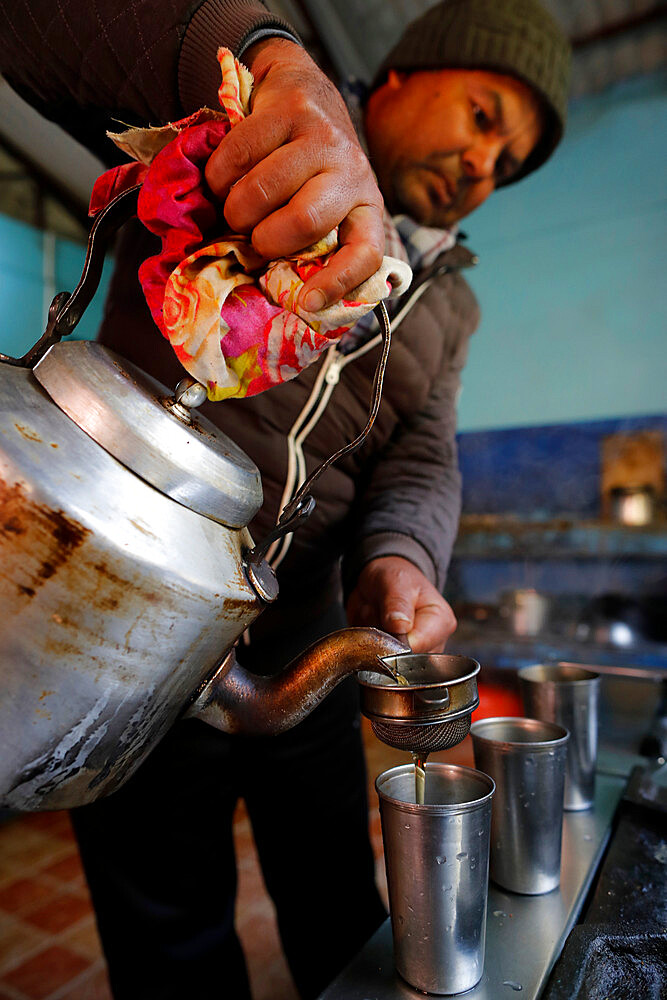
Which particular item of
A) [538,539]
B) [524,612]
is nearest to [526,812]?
[524,612]

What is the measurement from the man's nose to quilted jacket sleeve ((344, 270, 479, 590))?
0.22m

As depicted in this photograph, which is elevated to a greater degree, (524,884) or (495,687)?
(524,884)

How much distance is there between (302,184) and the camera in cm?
50

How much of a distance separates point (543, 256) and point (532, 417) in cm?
85

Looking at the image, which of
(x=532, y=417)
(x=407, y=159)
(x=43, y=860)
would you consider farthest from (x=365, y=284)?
(x=532, y=417)

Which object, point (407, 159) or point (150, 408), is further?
point (407, 159)

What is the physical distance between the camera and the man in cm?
108

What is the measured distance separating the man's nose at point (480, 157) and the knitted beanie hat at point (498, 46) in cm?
12

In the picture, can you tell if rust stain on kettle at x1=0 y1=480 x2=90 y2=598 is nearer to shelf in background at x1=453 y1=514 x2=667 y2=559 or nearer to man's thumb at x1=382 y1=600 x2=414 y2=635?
man's thumb at x1=382 y1=600 x2=414 y2=635

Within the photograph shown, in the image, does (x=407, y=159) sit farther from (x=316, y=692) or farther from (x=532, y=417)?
(x=532, y=417)

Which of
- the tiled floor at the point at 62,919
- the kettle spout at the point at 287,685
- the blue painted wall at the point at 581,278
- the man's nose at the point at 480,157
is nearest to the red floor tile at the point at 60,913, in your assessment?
the tiled floor at the point at 62,919

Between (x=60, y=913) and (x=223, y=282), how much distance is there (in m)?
2.32

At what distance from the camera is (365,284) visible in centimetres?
53

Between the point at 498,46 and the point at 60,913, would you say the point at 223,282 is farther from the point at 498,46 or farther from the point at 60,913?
the point at 60,913
